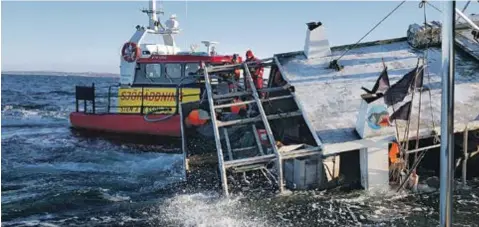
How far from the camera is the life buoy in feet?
69.8

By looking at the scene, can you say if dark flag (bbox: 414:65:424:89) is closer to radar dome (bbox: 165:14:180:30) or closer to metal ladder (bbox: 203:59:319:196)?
metal ladder (bbox: 203:59:319:196)

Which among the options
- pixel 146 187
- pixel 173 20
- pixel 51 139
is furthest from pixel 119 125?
pixel 146 187

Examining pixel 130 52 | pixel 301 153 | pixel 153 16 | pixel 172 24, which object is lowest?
pixel 301 153

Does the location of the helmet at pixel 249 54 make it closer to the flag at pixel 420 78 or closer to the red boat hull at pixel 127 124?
the flag at pixel 420 78

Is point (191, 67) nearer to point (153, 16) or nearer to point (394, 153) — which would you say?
point (153, 16)

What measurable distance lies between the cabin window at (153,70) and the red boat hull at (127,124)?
2.13 metres

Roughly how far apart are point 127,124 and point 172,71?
3045mm

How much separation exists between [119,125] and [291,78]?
36.0 feet

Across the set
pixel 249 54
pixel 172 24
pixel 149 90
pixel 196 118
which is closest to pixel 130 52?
pixel 149 90

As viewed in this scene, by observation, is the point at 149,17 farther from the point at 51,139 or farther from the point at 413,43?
the point at 413,43

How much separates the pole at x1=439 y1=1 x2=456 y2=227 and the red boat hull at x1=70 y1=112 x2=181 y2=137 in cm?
1641

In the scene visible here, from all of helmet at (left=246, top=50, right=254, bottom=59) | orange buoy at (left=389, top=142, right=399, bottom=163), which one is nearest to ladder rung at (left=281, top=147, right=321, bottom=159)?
orange buoy at (left=389, top=142, right=399, bottom=163)

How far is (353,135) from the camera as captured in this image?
30.9ft

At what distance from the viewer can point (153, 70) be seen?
20.9m
